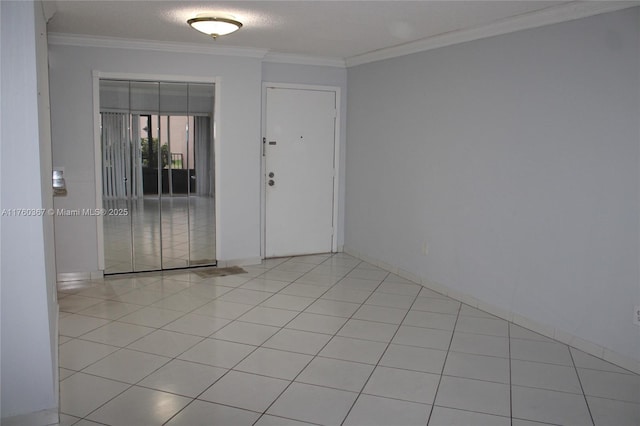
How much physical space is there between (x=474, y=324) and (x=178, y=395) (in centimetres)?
242

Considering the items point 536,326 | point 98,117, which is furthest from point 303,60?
point 536,326

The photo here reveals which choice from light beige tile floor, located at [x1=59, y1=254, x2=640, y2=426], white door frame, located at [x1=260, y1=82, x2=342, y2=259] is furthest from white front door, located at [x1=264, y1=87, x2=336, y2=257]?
light beige tile floor, located at [x1=59, y1=254, x2=640, y2=426]

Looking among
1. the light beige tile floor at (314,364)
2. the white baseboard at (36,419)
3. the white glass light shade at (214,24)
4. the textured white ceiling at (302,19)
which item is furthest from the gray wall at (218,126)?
the white baseboard at (36,419)

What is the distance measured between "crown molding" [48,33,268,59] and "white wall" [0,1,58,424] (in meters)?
2.81

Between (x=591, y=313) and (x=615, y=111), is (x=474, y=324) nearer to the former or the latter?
(x=591, y=313)

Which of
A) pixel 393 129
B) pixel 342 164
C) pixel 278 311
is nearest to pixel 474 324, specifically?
pixel 278 311

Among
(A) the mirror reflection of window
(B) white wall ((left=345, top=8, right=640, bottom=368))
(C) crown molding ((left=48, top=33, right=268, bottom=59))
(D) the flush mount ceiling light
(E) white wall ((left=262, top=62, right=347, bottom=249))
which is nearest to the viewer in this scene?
(B) white wall ((left=345, top=8, right=640, bottom=368))

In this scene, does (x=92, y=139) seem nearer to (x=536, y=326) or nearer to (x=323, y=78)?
(x=323, y=78)

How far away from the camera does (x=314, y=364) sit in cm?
342

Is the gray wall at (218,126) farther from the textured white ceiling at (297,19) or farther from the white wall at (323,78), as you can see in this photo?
the textured white ceiling at (297,19)

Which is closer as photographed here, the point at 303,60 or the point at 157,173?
the point at 157,173

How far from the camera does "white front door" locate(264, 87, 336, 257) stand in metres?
6.21

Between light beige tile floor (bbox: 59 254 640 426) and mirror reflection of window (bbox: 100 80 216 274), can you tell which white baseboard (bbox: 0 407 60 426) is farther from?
mirror reflection of window (bbox: 100 80 216 274)

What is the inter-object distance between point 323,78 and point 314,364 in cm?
397
